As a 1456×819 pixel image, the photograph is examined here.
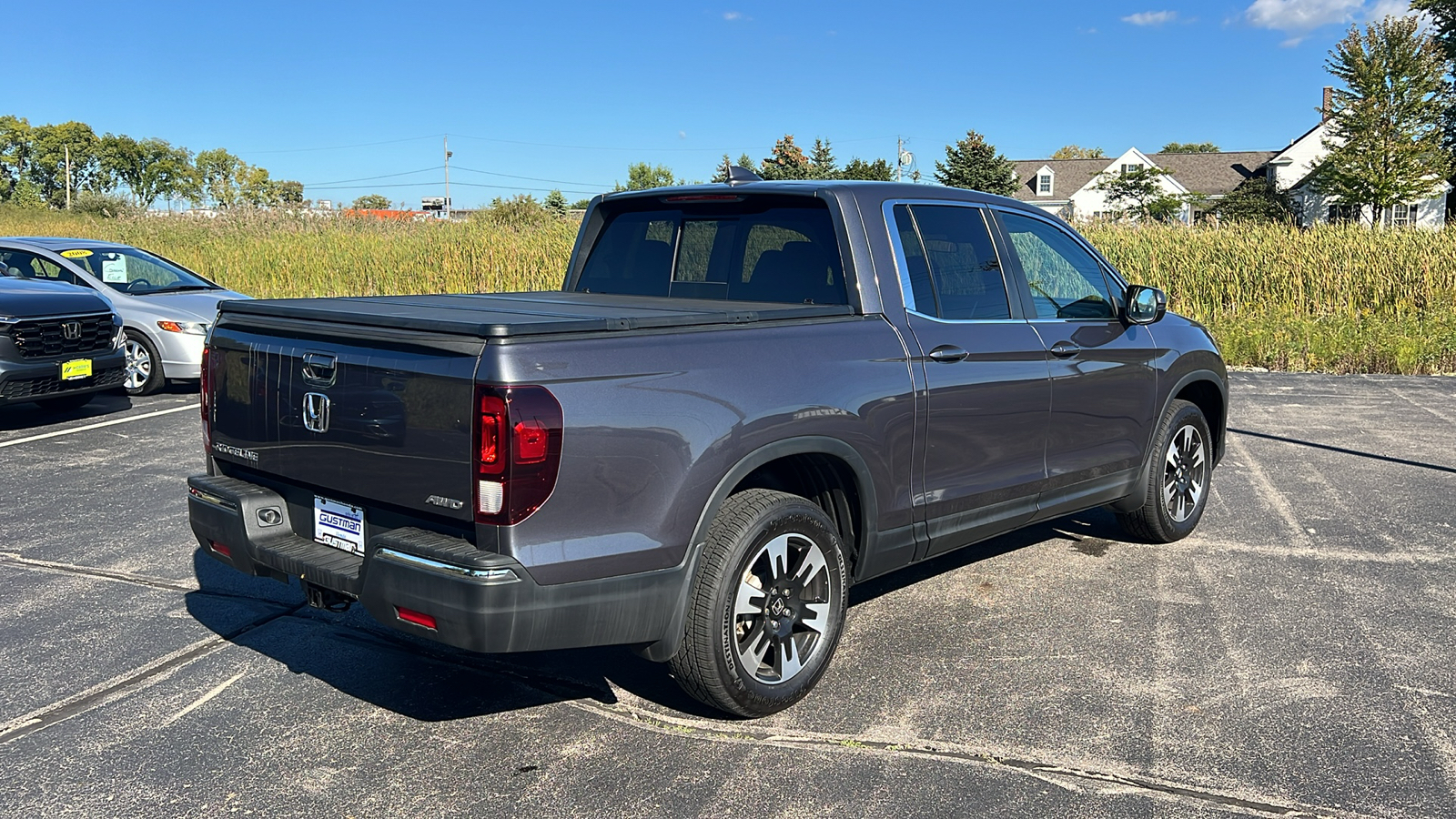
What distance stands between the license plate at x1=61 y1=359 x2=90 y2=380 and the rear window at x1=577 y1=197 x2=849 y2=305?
670cm

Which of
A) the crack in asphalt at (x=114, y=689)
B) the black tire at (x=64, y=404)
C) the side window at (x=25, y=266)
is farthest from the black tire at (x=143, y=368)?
the crack in asphalt at (x=114, y=689)

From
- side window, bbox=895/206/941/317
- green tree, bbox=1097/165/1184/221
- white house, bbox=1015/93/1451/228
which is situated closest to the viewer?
side window, bbox=895/206/941/317

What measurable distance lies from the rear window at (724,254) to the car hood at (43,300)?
669 centimetres

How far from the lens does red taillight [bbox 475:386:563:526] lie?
10.3 feet

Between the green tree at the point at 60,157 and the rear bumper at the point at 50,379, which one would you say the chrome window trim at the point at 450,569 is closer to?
the rear bumper at the point at 50,379

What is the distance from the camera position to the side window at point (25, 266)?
40.1 feet

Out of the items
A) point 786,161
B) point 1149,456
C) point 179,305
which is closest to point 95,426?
point 179,305

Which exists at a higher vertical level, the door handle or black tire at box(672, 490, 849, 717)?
the door handle

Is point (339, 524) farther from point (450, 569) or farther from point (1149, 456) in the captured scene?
point (1149, 456)

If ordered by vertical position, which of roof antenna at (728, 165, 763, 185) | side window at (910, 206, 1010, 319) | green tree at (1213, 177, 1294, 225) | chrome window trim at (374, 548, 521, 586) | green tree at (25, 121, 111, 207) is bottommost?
chrome window trim at (374, 548, 521, 586)

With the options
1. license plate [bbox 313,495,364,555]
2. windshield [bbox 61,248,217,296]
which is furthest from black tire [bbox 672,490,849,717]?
windshield [bbox 61,248,217,296]

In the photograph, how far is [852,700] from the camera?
163 inches

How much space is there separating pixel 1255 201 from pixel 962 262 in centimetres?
6097

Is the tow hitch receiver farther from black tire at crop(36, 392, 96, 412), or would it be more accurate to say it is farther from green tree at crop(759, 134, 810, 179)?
green tree at crop(759, 134, 810, 179)
